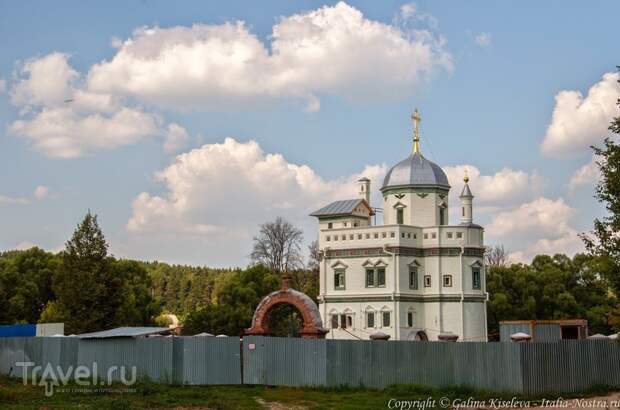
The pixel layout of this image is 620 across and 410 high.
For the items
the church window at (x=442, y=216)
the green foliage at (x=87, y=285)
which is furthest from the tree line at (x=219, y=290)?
the church window at (x=442, y=216)

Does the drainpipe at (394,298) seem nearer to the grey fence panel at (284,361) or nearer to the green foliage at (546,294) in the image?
the green foliage at (546,294)

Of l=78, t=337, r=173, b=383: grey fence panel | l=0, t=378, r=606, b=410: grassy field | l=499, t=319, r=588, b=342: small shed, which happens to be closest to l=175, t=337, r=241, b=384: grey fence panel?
l=78, t=337, r=173, b=383: grey fence panel

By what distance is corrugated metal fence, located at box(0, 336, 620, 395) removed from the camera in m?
30.5

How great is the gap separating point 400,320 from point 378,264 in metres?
3.70

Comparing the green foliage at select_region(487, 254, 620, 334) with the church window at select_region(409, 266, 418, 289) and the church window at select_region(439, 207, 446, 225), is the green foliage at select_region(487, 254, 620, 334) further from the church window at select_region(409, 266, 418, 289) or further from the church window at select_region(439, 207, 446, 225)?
the church window at select_region(409, 266, 418, 289)

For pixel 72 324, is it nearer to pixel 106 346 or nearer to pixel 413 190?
pixel 106 346

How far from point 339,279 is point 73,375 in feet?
76.2

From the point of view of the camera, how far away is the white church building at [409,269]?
5250cm

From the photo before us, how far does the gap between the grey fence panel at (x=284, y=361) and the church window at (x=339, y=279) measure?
2126 cm

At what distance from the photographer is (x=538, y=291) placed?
6531 centimetres

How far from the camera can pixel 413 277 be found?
2104 inches

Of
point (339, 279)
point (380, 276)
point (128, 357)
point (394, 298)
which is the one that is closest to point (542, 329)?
point (394, 298)

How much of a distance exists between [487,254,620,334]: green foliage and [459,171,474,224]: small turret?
10.2m

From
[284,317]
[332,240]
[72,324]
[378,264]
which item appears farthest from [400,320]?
[72,324]
